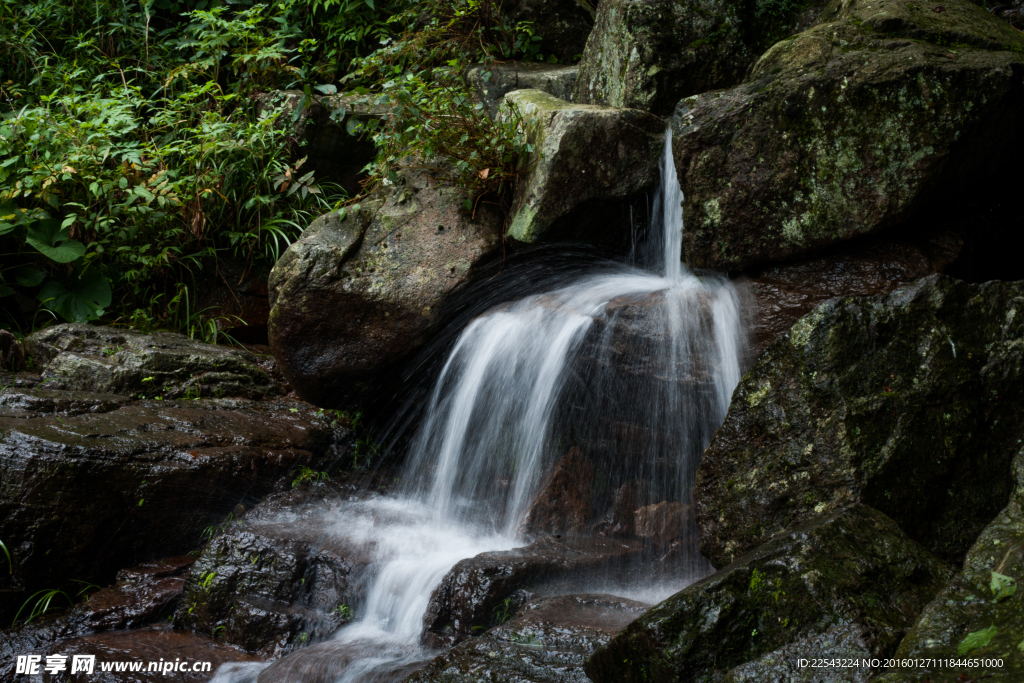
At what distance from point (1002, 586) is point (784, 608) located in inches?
23.4

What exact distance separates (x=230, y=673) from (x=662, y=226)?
3372mm

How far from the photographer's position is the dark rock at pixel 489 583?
3166mm

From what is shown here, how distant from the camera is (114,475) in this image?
3809 mm

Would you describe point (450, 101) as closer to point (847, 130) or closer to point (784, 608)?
point (847, 130)

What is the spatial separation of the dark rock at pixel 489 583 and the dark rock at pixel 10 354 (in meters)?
4.09

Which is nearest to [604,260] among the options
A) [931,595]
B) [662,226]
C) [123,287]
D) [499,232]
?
[662,226]

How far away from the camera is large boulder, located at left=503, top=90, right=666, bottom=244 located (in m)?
4.38

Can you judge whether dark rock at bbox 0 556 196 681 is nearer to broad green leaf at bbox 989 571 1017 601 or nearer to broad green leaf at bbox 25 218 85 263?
broad green leaf at bbox 25 218 85 263

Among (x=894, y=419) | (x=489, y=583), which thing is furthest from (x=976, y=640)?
(x=489, y=583)

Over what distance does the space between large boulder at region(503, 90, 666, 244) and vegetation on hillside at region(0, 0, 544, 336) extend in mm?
1057

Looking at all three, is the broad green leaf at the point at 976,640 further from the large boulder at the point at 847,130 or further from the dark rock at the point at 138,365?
the dark rock at the point at 138,365

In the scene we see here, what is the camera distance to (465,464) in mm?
4383

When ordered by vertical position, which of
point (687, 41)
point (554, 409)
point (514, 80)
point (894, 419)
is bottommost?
point (554, 409)

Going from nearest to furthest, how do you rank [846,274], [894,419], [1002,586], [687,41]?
[1002,586], [894,419], [846,274], [687,41]
